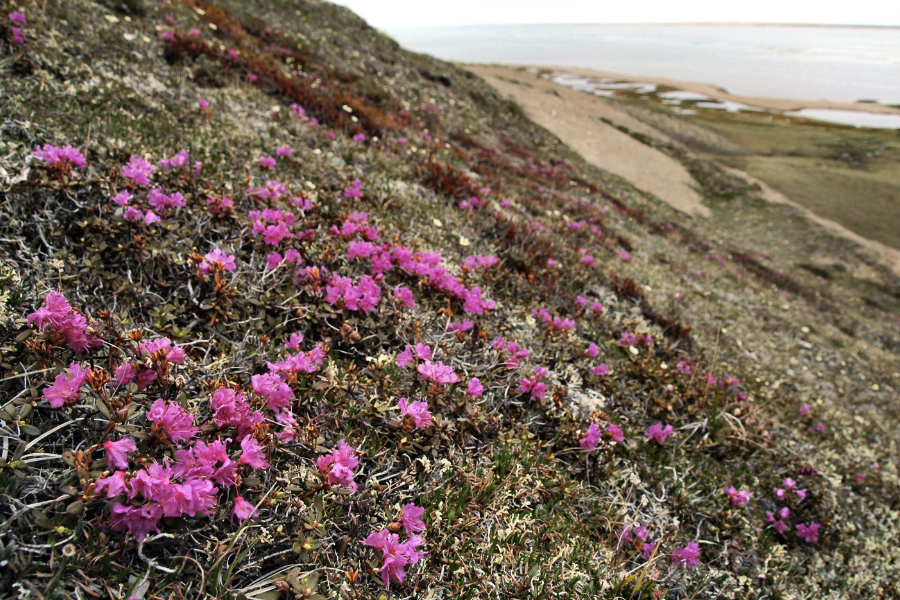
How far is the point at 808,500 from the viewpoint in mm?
4633

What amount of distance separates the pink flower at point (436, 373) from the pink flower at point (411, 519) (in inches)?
38.7

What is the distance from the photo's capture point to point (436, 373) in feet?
10.4

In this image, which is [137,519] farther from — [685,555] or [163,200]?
[685,555]

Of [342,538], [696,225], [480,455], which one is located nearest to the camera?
[342,538]

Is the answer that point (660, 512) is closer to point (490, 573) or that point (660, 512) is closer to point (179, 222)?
point (490, 573)

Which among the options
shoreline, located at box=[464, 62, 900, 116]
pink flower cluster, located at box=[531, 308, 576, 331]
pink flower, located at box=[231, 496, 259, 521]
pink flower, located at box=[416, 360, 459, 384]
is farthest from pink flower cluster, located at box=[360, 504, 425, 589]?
shoreline, located at box=[464, 62, 900, 116]

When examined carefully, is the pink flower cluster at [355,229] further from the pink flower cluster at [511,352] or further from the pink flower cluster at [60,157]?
the pink flower cluster at [60,157]

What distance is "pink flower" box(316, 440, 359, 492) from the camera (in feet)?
7.43

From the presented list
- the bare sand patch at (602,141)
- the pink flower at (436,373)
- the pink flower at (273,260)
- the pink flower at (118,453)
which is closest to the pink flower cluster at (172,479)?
the pink flower at (118,453)

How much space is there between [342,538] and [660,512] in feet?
8.77

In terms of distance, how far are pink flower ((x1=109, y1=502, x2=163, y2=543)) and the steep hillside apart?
0.02 m

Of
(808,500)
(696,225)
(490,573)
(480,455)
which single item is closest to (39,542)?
(490,573)

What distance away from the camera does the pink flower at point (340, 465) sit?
7.43 ft

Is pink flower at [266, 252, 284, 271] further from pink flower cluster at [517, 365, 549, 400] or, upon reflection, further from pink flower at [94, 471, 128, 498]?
pink flower cluster at [517, 365, 549, 400]
